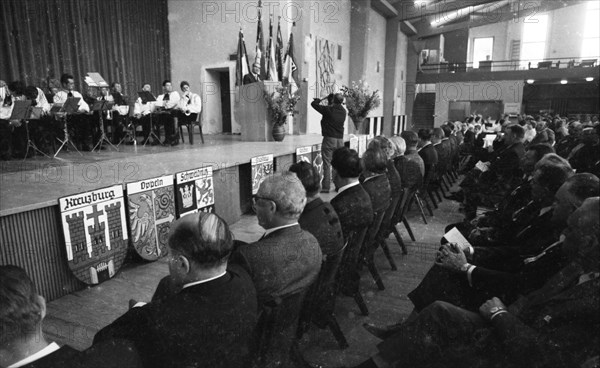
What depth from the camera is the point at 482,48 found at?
2358 cm

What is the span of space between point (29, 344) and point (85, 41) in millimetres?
10785

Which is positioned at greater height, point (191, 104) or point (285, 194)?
point (191, 104)

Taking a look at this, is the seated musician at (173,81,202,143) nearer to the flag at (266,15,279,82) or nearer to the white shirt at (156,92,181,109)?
the white shirt at (156,92,181,109)

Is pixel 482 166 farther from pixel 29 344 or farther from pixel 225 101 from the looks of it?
pixel 225 101

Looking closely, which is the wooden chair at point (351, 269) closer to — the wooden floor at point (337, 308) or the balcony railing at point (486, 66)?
the wooden floor at point (337, 308)

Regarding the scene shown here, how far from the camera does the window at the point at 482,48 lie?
23062 millimetres

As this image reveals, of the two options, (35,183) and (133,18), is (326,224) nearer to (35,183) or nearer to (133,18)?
(35,183)

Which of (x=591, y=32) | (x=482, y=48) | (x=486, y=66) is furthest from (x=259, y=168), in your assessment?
(x=591, y=32)

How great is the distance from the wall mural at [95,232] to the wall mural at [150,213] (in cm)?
10

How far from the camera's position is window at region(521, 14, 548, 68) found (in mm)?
22422

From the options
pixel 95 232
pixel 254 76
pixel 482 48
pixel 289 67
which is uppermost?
pixel 482 48

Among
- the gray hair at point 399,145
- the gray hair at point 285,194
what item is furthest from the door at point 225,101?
the gray hair at point 285,194

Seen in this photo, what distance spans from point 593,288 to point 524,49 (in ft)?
84.0

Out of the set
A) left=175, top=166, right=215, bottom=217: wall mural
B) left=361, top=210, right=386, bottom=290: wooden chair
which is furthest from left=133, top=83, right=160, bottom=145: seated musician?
left=361, top=210, right=386, bottom=290: wooden chair
